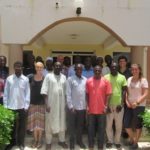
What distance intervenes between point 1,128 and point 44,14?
3.34 metres

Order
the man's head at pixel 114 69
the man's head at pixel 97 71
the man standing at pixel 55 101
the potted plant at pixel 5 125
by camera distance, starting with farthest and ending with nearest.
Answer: the man's head at pixel 114 69 < the man standing at pixel 55 101 < the man's head at pixel 97 71 < the potted plant at pixel 5 125

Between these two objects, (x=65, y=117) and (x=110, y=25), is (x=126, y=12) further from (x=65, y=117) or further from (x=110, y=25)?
(x=65, y=117)

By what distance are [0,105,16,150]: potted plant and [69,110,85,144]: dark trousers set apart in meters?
1.23

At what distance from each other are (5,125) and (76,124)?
1.59 meters

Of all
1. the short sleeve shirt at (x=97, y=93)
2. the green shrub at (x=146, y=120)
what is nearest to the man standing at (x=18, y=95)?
the short sleeve shirt at (x=97, y=93)

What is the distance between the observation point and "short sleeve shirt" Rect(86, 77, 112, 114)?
30.0ft

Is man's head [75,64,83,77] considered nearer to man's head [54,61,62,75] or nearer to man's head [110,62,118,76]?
man's head [54,61,62,75]

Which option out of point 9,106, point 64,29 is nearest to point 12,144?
point 9,106

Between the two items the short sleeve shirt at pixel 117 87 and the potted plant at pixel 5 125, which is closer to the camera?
the potted plant at pixel 5 125

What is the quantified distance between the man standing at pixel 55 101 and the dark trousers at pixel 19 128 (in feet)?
1.52

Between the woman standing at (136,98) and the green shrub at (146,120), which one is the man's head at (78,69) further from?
the green shrub at (146,120)

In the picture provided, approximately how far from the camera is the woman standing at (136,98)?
30.3 ft

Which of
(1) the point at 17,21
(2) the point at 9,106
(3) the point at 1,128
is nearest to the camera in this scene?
(3) the point at 1,128

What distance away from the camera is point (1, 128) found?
8.38 meters
